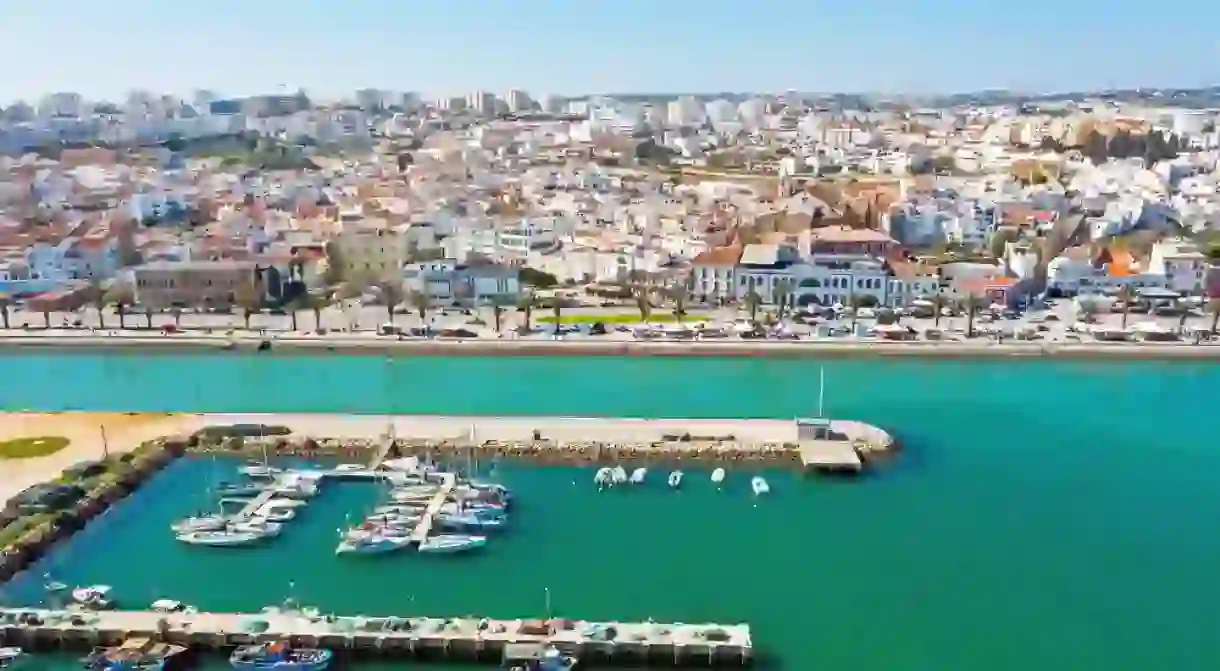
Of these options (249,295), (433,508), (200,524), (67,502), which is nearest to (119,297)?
(249,295)

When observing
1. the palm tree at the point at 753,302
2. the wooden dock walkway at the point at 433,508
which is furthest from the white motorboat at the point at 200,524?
the palm tree at the point at 753,302

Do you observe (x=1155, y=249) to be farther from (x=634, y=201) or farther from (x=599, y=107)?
(x=599, y=107)

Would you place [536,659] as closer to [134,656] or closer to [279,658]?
[279,658]

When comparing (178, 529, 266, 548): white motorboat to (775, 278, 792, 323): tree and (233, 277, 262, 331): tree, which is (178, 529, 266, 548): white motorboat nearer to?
(233, 277, 262, 331): tree

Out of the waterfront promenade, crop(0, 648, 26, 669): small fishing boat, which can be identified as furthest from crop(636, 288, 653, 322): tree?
crop(0, 648, 26, 669): small fishing boat

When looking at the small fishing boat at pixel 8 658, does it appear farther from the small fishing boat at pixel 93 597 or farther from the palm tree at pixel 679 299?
the palm tree at pixel 679 299
